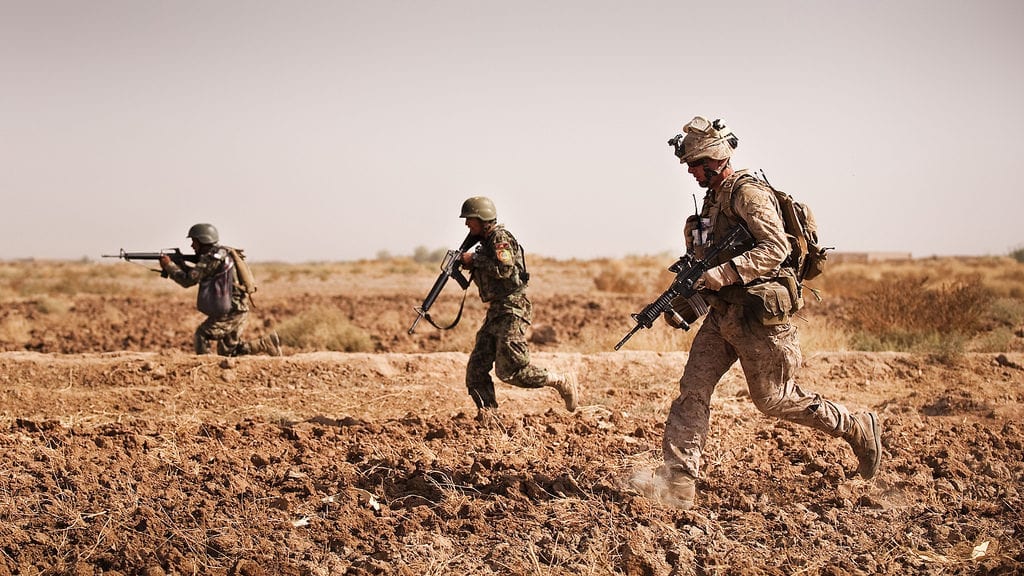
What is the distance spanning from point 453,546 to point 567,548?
1.90 ft

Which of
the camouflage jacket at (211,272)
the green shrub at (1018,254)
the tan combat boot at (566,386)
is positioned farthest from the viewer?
the green shrub at (1018,254)

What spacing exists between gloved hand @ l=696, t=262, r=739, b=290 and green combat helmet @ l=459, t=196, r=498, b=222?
2.61 metres

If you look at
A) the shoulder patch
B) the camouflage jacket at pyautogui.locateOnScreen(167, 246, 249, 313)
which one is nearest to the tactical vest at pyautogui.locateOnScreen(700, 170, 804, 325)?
the shoulder patch

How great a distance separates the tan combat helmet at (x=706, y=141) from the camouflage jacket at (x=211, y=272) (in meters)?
6.47

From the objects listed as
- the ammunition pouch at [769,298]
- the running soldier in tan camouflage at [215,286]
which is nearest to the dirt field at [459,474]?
the running soldier in tan camouflage at [215,286]

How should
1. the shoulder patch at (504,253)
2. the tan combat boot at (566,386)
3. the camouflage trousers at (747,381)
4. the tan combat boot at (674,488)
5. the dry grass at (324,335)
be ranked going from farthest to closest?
the dry grass at (324,335), the tan combat boot at (566,386), the shoulder patch at (504,253), the tan combat boot at (674,488), the camouflage trousers at (747,381)

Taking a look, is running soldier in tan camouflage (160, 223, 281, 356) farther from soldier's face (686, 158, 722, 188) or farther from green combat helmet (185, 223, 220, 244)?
soldier's face (686, 158, 722, 188)

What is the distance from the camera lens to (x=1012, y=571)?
413cm

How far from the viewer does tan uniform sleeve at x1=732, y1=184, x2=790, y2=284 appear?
442cm

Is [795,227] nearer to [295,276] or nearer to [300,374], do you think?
[300,374]

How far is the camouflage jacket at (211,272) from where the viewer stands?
31.5 ft

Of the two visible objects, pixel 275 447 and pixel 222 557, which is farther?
pixel 275 447

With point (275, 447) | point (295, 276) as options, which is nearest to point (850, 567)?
point (275, 447)

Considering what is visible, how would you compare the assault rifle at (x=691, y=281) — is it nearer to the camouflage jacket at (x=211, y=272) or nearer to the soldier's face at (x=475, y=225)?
the soldier's face at (x=475, y=225)
